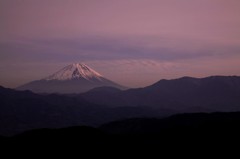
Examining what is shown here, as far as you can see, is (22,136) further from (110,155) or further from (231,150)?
(231,150)

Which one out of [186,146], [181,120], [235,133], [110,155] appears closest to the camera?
[110,155]

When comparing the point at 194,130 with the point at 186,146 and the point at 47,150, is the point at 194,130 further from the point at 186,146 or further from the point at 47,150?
the point at 47,150

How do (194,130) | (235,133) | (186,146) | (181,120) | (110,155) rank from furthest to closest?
1. (181,120)
2. (194,130)
3. (235,133)
4. (186,146)
5. (110,155)

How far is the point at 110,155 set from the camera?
69688 millimetres

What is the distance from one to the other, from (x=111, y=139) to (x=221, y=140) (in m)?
25.1

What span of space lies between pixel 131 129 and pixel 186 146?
253ft

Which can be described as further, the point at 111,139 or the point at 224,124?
the point at 224,124

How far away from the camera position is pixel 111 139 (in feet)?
262

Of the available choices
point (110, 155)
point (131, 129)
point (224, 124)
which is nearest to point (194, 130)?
point (224, 124)

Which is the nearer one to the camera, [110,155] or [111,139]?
[110,155]

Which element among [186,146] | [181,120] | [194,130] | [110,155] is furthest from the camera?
[181,120]

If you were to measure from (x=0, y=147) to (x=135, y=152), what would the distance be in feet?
88.1

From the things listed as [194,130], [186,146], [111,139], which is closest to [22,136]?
[111,139]

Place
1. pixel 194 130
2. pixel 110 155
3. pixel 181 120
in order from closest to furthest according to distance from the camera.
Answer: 1. pixel 110 155
2. pixel 194 130
3. pixel 181 120
